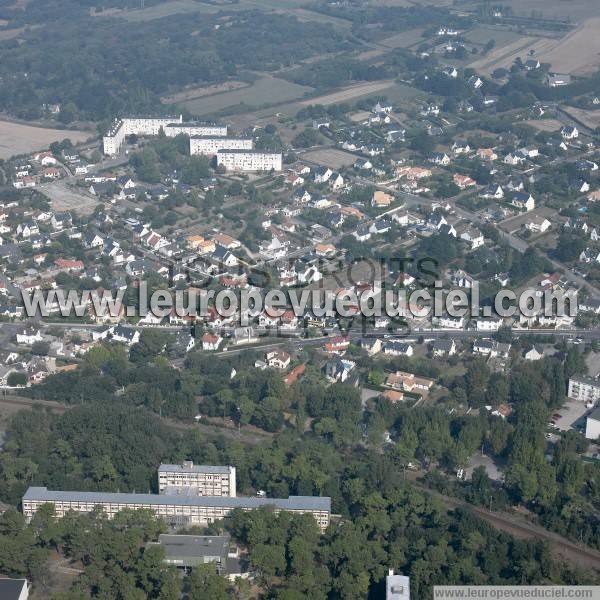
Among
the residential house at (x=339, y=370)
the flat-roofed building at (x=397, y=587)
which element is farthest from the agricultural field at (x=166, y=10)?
the flat-roofed building at (x=397, y=587)

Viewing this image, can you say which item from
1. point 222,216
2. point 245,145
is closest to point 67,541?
point 222,216

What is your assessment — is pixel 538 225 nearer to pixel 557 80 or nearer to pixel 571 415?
pixel 571 415

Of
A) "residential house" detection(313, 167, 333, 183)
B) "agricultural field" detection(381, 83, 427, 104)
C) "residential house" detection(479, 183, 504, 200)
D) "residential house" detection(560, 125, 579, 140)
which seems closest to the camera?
"residential house" detection(479, 183, 504, 200)

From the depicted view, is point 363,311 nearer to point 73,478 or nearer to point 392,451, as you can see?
point 392,451

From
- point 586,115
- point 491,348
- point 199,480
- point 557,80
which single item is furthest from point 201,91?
point 199,480

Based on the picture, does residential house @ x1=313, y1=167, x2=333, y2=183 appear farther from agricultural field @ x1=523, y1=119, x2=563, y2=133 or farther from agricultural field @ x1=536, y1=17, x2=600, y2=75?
agricultural field @ x1=536, y1=17, x2=600, y2=75

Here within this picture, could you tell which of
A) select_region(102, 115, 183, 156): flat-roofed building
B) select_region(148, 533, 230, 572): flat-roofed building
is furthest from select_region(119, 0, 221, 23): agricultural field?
select_region(148, 533, 230, 572): flat-roofed building

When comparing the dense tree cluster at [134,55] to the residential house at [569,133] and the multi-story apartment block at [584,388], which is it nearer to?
the residential house at [569,133]
